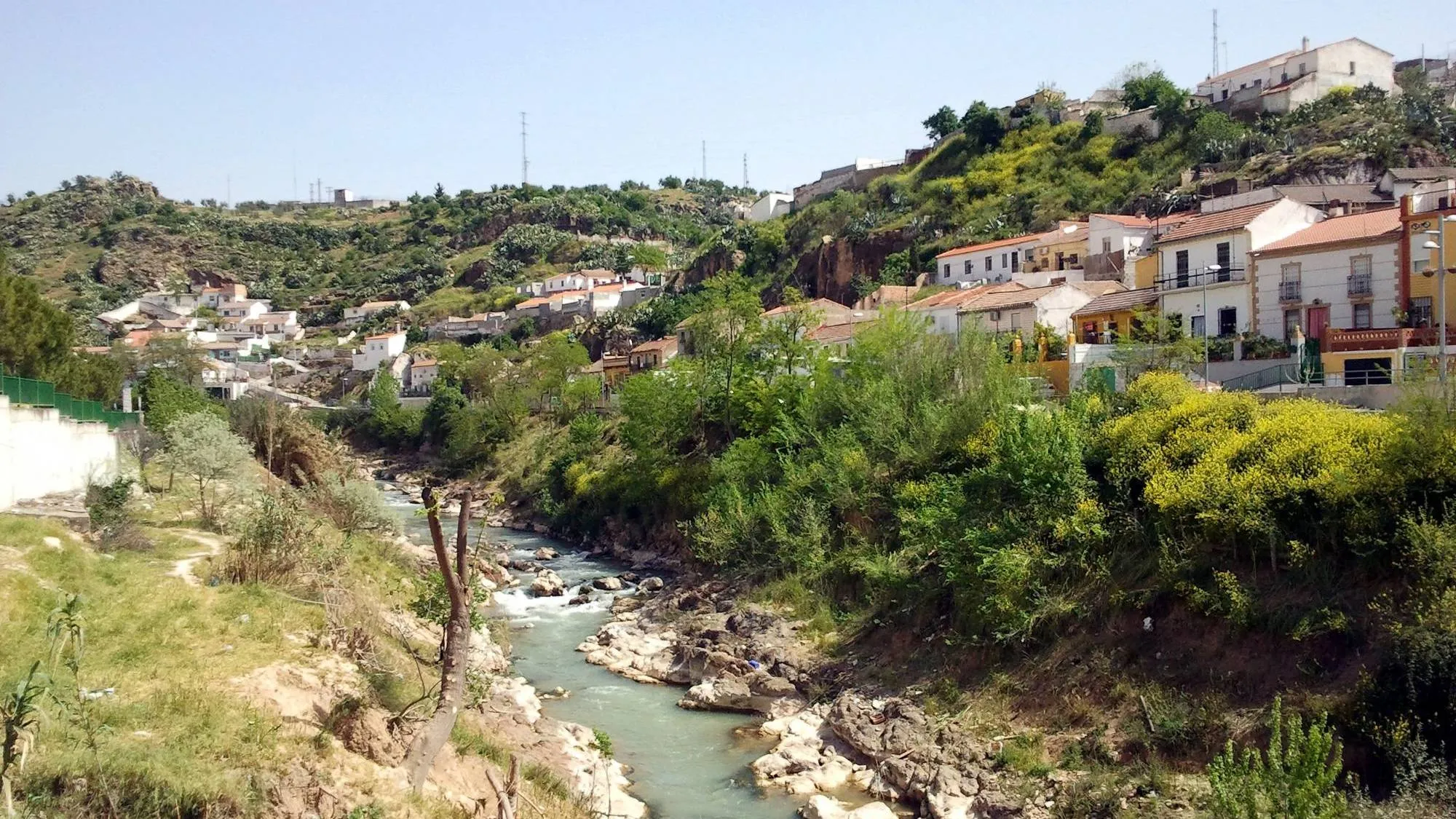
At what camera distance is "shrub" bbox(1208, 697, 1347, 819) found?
1257 centimetres

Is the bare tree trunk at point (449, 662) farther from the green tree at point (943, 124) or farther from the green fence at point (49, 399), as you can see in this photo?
the green tree at point (943, 124)

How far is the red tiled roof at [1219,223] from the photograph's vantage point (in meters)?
35.5

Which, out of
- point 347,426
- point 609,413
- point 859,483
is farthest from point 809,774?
point 347,426

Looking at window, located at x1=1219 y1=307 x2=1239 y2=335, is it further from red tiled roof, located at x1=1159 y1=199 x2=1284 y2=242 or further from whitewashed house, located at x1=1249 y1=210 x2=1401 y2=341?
red tiled roof, located at x1=1159 y1=199 x2=1284 y2=242

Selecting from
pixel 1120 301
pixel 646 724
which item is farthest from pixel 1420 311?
pixel 646 724

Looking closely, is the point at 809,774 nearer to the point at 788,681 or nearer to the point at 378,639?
the point at 788,681

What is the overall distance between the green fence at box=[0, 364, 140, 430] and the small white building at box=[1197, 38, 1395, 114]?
63.6 m

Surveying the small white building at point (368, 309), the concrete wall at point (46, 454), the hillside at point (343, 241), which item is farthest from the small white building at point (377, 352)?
the concrete wall at point (46, 454)

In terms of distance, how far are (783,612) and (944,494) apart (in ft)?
17.1

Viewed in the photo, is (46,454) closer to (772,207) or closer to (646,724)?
(646,724)

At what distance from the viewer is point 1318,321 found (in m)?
32.4

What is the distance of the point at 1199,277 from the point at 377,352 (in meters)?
73.3

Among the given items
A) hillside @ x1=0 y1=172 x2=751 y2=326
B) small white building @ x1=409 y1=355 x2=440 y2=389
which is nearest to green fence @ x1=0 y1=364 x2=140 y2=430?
small white building @ x1=409 y1=355 x2=440 y2=389

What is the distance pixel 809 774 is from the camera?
1958 centimetres
